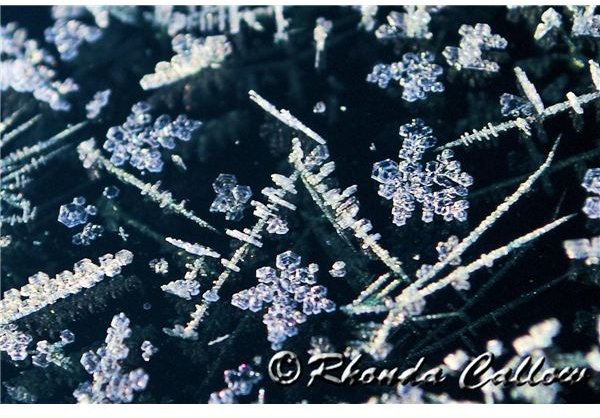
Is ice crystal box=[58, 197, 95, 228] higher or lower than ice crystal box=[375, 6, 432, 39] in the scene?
lower

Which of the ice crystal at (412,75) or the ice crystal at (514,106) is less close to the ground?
the ice crystal at (412,75)

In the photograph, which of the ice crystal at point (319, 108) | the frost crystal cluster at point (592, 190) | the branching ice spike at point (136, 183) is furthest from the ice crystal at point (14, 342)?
the frost crystal cluster at point (592, 190)

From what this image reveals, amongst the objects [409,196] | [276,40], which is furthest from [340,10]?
[409,196]

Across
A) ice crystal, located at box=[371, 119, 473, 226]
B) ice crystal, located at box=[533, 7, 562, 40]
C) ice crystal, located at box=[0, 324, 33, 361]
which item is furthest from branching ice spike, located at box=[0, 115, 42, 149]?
ice crystal, located at box=[533, 7, 562, 40]

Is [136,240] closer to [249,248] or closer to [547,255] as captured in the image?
[249,248]

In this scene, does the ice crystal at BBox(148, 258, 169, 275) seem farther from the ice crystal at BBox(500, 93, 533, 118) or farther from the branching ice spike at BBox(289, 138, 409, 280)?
the ice crystal at BBox(500, 93, 533, 118)

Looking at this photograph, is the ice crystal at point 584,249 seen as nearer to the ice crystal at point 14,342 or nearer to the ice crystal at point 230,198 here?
the ice crystal at point 230,198

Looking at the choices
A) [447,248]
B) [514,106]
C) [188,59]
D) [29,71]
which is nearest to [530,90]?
[514,106]
